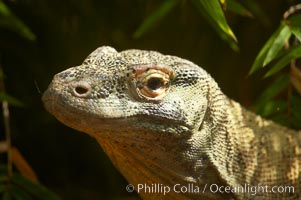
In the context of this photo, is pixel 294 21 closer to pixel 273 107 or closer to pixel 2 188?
pixel 273 107

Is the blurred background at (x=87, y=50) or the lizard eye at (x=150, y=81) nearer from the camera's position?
the lizard eye at (x=150, y=81)

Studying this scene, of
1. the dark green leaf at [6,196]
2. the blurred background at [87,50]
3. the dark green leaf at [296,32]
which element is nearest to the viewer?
the dark green leaf at [296,32]

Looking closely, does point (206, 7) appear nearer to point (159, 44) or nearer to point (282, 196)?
point (282, 196)

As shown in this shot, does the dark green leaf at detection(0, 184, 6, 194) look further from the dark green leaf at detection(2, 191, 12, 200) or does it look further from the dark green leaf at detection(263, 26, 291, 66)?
the dark green leaf at detection(263, 26, 291, 66)

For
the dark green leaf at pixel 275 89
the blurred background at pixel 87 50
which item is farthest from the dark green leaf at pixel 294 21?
the blurred background at pixel 87 50

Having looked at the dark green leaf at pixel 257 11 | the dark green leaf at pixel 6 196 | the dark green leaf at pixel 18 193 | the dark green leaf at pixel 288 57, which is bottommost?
the dark green leaf at pixel 6 196

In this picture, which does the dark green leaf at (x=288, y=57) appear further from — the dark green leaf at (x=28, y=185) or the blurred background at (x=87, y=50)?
the dark green leaf at (x=28, y=185)

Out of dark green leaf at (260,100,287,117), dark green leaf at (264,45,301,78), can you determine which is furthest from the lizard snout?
dark green leaf at (260,100,287,117)

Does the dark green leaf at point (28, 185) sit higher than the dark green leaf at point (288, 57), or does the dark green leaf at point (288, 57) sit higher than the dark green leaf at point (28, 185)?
the dark green leaf at point (288, 57)
